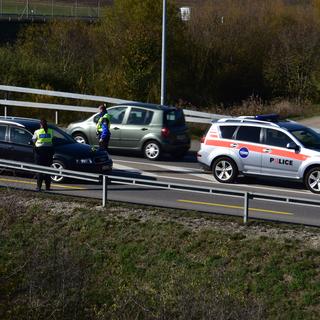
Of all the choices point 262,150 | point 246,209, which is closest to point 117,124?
point 262,150

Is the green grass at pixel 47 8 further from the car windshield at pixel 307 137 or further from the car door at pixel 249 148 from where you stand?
the car windshield at pixel 307 137

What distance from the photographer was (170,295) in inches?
491

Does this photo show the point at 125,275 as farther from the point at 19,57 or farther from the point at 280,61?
the point at 280,61

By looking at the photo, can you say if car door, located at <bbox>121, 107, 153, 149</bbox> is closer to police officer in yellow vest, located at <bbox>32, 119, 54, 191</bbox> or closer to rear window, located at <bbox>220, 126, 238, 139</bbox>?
rear window, located at <bbox>220, 126, 238, 139</bbox>

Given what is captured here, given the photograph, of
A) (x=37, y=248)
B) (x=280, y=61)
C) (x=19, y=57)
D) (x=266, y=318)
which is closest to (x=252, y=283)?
(x=266, y=318)

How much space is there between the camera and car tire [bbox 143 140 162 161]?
23.6 m

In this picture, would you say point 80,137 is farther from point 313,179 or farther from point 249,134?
point 313,179

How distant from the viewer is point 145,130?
931 inches

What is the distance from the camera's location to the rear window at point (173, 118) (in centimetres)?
2364

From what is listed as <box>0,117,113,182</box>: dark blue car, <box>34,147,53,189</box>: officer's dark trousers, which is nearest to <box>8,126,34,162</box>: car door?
<box>0,117,113,182</box>: dark blue car

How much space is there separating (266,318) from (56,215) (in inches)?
212

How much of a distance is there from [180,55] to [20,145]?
27.9 m

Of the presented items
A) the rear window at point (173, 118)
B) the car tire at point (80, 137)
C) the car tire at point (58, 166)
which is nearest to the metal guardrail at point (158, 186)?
the car tire at point (58, 166)

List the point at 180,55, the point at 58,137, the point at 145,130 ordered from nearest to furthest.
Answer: the point at 58,137 < the point at 145,130 < the point at 180,55
